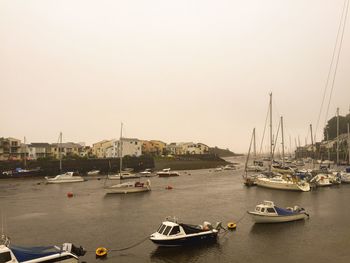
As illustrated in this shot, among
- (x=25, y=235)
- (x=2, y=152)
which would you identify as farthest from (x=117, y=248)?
(x=2, y=152)

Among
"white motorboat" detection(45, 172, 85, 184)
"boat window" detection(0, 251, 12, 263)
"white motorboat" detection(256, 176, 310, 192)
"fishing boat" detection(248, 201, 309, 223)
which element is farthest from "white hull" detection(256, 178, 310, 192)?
"boat window" detection(0, 251, 12, 263)

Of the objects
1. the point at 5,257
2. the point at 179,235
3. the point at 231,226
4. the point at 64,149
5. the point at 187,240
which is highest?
the point at 64,149

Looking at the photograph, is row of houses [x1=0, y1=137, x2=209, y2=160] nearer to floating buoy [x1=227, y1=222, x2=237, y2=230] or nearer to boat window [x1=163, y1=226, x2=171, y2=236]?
floating buoy [x1=227, y1=222, x2=237, y2=230]

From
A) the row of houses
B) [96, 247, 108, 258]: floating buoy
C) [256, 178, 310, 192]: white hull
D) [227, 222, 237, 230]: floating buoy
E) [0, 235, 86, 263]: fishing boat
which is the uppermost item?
the row of houses

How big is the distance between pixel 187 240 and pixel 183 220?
12509 millimetres

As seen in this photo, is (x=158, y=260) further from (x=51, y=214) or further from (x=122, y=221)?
(x=51, y=214)

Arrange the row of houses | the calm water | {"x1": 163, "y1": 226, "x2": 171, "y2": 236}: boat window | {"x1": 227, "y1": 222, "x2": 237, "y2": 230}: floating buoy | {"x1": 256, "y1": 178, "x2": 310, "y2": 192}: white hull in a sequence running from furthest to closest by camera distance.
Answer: the row of houses → {"x1": 256, "y1": 178, "x2": 310, "y2": 192}: white hull → {"x1": 227, "y1": 222, "x2": 237, "y2": 230}: floating buoy → {"x1": 163, "y1": 226, "x2": 171, "y2": 236}: boat window → the calm water

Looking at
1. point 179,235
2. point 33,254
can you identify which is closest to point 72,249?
point 33,254

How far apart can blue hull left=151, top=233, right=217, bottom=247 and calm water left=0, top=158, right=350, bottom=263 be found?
59 centimetres

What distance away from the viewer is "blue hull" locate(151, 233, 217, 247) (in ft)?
92.7

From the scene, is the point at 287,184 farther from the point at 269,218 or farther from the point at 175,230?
the point at 175,230

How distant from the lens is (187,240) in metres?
29.0

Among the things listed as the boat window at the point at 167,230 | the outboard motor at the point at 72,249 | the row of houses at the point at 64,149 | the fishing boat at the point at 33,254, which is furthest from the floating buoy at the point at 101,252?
the row of houses at the point at 64,149

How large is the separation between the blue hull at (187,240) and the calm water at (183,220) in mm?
591
